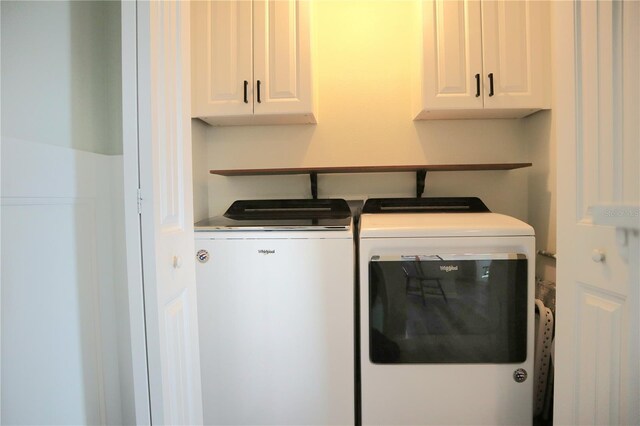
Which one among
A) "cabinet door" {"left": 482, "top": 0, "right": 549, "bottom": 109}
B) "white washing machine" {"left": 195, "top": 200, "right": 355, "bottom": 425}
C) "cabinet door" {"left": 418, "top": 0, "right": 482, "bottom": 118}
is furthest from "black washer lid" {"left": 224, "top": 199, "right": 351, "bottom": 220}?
"cabinet door" {"left": 482, "top": 0, "right": 549, "bottom": 109}

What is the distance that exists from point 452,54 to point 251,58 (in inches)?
37.1

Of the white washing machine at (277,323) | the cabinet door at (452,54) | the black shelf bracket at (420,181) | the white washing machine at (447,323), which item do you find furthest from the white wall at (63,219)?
the black shelf bracket at (420,181)

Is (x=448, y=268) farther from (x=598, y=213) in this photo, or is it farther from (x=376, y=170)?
(x=376, y=170)

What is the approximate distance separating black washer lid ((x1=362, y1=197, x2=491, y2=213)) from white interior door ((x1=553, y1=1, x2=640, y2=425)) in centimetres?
80

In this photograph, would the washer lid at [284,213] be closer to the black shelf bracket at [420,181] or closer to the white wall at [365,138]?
the white wall at [365,138]

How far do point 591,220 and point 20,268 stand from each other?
117 cm

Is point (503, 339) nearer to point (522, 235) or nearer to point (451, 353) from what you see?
point (451, 353)

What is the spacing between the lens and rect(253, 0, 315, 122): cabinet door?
145cm

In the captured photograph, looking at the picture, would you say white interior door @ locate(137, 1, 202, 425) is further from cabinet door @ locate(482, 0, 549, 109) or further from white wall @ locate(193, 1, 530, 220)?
cabinet door @ locate(482, 0, 549, 109)

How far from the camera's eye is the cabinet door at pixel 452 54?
1.45 meters

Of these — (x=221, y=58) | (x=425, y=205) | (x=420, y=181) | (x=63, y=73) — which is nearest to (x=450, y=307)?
(x=425, y=205)

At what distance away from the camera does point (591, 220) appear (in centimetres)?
75

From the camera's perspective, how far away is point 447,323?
1.21 metres

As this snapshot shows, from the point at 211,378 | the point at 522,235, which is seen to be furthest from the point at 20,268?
the point at 522,235
